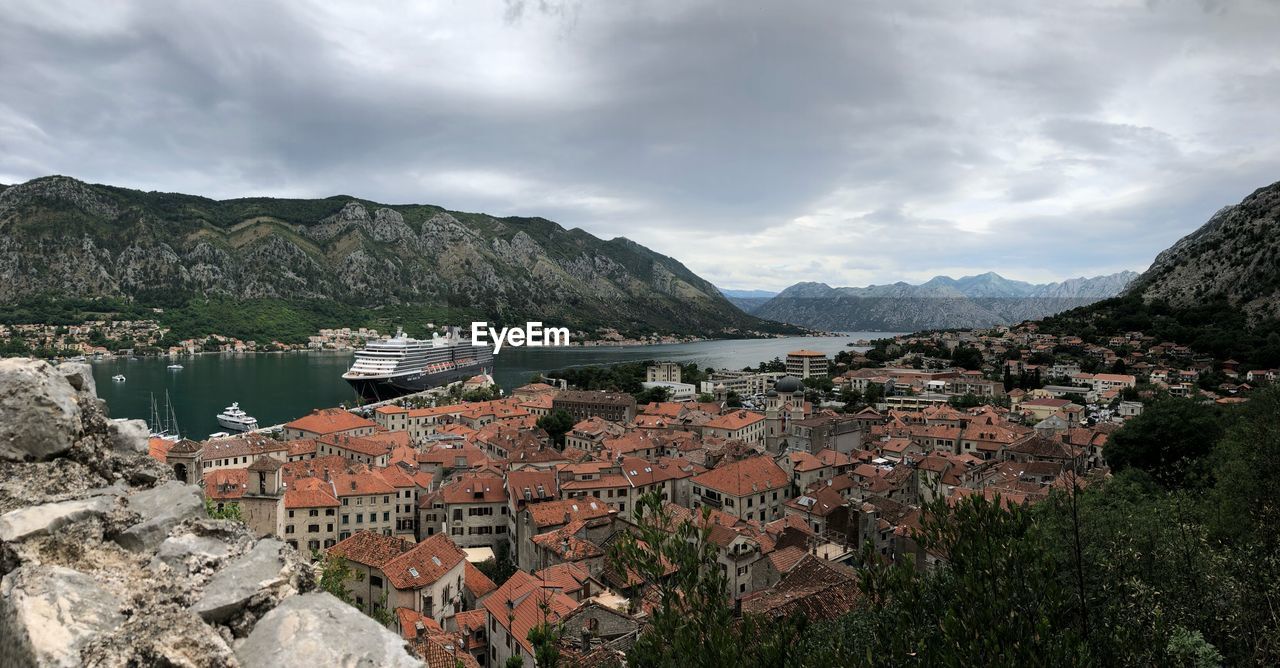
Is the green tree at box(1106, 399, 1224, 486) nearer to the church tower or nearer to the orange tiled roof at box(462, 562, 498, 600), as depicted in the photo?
the orange tiled roof at box(462, 562, 498, 600)

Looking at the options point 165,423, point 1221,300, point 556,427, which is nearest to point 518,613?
point 556,427

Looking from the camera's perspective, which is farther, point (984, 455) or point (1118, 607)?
point (984, 455)

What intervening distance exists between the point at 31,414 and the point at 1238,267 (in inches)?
4549

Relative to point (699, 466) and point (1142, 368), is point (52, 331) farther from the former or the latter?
point (1142, 368)

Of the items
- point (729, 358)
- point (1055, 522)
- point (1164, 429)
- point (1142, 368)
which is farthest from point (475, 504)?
point (729, 358)

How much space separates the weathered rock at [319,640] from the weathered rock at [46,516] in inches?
69.0

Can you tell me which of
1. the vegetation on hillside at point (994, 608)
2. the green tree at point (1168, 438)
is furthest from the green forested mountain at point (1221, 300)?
the vegetation on hillside at point (994, 608)

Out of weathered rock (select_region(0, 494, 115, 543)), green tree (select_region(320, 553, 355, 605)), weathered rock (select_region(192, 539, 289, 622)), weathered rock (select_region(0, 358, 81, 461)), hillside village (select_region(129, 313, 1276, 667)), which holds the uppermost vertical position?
weathered rock (select_region(0, 358, 81, 461))

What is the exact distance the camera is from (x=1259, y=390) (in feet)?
61.7

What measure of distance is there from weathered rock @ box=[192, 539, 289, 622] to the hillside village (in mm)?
3150

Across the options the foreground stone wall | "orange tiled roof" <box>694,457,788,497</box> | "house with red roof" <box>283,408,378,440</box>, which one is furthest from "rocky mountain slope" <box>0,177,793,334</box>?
the foreground stone wall

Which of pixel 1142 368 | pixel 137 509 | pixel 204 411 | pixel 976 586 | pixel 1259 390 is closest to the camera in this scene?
pixel 137 509

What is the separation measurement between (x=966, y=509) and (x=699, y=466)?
94.9 ft

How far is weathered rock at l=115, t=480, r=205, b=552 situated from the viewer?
4.14m
